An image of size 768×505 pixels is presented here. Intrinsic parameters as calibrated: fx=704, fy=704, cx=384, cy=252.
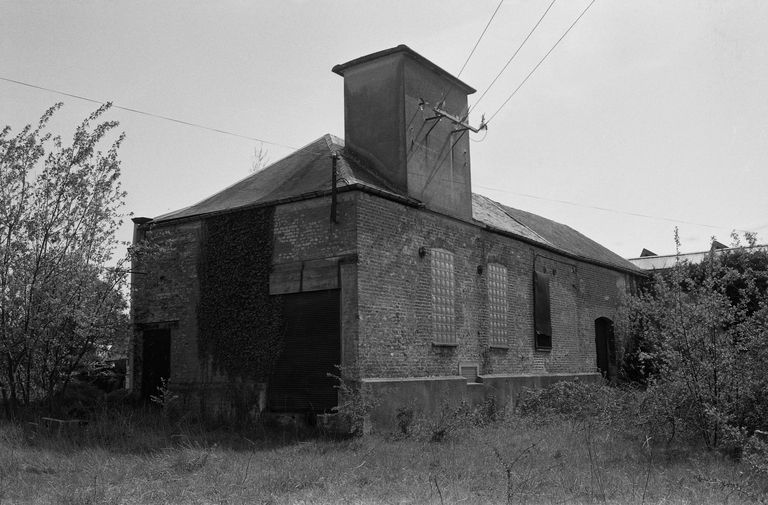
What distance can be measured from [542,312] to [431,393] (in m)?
6.51

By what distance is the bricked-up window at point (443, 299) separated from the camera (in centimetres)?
1555

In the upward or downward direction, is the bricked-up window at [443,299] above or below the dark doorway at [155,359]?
above

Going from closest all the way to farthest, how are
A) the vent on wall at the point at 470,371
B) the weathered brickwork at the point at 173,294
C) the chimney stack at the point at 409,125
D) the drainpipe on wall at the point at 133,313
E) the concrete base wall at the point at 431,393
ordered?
1. the concrete base wall at the point at 431,393
2. the weathered brickwork at the point at 173,294
3. the chimney stack at the point at 409,125
4. the vent on wall at the point at 470,371
5. the drainpipe on wall at the point at 133,313

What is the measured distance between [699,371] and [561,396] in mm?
5427

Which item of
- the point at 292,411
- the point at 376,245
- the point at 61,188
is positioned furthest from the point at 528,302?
the point at 61,188

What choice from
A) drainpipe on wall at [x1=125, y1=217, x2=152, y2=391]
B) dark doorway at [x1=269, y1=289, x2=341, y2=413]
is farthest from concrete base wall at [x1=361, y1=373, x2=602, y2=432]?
drainpipe on wall at [x1=125, y1=217, x2=152, y2=391]

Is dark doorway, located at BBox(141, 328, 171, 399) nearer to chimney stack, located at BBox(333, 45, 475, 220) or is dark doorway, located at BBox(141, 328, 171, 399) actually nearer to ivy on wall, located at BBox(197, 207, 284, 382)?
ivy on wall, located at BBox(197, 207, 284, 382)

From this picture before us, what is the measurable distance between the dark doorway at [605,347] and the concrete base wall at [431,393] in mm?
5708

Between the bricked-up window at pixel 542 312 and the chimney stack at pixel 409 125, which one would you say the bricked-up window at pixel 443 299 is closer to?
the chimney stack at pixel 409 125

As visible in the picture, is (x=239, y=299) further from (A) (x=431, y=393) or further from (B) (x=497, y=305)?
(B) (x=497, y=305)

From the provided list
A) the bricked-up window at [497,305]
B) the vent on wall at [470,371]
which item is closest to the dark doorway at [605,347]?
the bricked-up window at [497,305]

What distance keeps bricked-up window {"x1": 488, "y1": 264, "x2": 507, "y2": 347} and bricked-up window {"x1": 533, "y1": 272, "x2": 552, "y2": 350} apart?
5.51ft

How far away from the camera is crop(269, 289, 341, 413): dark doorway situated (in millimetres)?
13688

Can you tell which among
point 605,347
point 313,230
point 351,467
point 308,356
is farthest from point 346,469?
point 605,347
